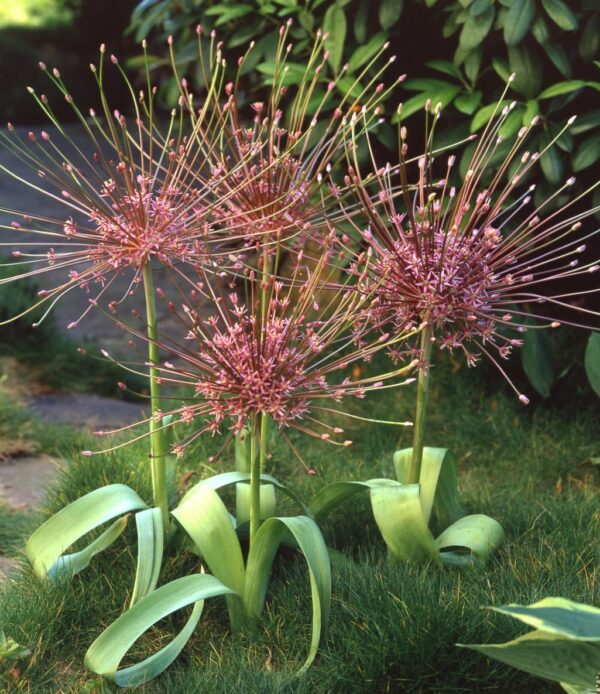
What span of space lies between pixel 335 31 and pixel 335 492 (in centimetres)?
226

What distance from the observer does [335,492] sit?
2953 millimetres

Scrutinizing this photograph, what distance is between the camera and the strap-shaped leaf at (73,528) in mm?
2855

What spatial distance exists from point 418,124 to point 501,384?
134 cm

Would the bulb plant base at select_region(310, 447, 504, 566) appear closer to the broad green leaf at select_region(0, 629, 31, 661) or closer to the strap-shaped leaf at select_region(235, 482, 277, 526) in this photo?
the strap-shaped leaf at select_region(235, 482, 277, 526)

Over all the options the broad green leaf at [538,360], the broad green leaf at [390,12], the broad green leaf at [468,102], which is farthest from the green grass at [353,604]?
the broad green leaf at [390,12]

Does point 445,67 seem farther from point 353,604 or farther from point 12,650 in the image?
point 12,650

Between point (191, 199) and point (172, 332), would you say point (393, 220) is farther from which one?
point (172, 332)

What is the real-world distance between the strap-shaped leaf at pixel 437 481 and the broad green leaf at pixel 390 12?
82.3 inches

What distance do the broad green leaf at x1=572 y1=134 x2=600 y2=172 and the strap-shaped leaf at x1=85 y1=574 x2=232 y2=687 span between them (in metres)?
2.31

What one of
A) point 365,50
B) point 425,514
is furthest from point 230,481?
point 365,50

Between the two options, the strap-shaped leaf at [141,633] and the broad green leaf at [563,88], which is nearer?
the strap-shaped leaf at [141,633]

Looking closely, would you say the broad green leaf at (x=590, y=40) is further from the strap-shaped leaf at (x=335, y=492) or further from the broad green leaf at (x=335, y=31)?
the strap-shaped leaf at (x=335, y=492)

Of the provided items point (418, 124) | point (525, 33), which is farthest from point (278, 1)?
point (525, 33)

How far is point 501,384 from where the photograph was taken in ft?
15.5
